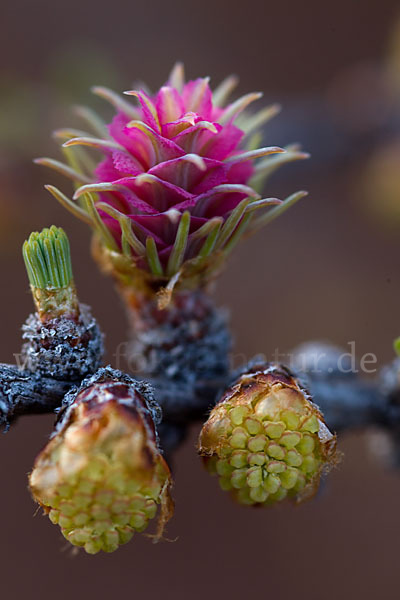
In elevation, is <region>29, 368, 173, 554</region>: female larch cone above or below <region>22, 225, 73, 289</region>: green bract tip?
below

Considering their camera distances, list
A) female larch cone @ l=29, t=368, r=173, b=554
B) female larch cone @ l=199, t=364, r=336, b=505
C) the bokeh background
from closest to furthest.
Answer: female larch cone @ l=29, t=368, r=173, b=554
female larch cone @ l=199, t=364, r=336, b=505
the bokeh background

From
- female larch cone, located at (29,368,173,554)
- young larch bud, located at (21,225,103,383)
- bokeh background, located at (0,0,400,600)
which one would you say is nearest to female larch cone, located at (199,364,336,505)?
female larch cone, located at (29,368,173,554)

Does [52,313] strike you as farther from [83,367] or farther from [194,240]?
[194,240]

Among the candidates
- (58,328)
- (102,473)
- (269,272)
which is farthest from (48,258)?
(269,272)

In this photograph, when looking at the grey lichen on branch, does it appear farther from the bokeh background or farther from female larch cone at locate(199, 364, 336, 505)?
the bokeh background

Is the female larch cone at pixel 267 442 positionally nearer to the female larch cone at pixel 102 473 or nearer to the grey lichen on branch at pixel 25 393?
the female larch cone at pixel 102 473

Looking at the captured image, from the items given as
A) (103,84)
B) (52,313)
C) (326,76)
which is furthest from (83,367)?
(326,76)
